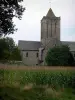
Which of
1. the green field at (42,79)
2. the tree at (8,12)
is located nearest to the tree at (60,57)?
the green field at (42,79)

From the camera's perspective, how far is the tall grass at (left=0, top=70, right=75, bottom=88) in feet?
71.0

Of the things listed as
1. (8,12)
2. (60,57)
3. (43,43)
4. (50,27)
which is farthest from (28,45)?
(8,12)

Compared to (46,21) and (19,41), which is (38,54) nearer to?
(19,41)

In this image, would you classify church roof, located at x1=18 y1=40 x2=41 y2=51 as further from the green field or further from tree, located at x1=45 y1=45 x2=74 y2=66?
the green field

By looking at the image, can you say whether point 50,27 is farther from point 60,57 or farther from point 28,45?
point 60,57

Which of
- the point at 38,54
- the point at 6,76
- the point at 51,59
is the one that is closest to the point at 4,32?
the point at 6,76

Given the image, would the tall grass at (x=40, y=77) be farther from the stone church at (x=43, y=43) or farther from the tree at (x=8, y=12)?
the stone church at (x=43, y=43)

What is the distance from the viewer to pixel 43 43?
9650cm

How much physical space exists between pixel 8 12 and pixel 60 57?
47.8m

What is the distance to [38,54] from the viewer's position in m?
92.8

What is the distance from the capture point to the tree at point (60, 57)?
6397cm

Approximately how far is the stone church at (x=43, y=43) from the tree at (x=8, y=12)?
66.3m

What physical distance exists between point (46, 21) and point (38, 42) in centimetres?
913

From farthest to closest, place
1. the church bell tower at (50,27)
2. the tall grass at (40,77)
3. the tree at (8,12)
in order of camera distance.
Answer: the church bell tower at (50,27), the tall grass at (40,77), the tree at (8,12)
